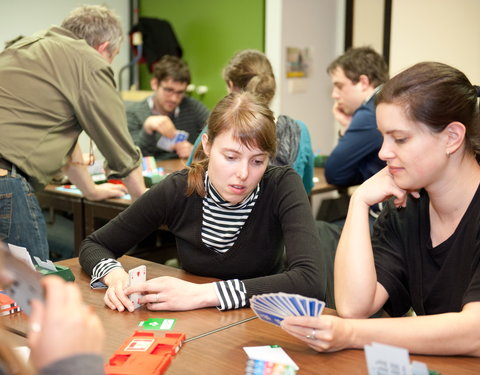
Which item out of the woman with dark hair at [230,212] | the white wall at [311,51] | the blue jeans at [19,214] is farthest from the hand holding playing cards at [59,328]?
the white wall at [311,51]

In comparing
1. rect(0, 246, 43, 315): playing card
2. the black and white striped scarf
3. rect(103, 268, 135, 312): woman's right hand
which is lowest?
rect(103, 268, 135, 312): woman's right hand

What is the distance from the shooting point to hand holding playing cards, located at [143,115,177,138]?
14.0 feet

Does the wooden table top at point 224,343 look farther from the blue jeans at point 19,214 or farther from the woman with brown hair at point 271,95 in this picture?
the woman with brown hair at point 271,95

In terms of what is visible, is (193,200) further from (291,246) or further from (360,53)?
(360,53)

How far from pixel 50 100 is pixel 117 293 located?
1.14 meters

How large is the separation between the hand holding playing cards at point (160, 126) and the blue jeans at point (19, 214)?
193 centimetres

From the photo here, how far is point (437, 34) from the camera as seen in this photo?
17.1 feet

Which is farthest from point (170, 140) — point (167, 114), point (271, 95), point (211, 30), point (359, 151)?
point (211, 30)

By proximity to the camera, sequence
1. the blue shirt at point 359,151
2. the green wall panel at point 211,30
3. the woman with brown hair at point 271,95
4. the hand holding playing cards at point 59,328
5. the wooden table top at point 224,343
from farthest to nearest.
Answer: the green wall panel at point 211,30 < the blue shirt at point 359,151 < the woman with brown hair at point 271,95 < the wooden table top at point 224,343 < the hand holding playing cards at point 59,328

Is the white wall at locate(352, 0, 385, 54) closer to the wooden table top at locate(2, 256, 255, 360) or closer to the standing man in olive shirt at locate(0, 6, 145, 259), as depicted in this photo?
the standing man in olive shirt at locate(0, 6, 145, 259)

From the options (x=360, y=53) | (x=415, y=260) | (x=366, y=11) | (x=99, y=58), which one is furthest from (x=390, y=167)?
(x=366, y=11)

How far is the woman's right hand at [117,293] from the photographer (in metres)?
1.59

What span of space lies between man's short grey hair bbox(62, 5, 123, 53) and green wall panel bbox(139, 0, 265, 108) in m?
2.84

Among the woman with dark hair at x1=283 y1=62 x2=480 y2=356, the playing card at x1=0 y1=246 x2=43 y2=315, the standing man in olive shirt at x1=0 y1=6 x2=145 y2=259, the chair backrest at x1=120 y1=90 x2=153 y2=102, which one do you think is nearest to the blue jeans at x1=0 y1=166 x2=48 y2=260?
the standing man in olive shirt at x1=0 y1=6 x2=145 y2=259
